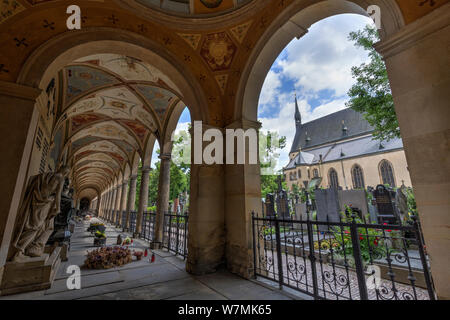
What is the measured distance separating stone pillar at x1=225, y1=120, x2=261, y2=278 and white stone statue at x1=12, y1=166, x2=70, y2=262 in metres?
3.38

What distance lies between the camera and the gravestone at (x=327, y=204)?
1006 cm

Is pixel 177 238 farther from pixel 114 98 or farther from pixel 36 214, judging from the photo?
pixel 114 98

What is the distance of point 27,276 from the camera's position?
3.33 m

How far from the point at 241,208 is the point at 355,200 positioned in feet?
26.7

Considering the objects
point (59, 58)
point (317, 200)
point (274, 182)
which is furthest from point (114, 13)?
point (274, 182)

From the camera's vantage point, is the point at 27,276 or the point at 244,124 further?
the point at 244,124

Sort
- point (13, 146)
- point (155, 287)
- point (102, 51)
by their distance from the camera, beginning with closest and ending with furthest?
point (13, 146), point (155, 287), point (102, 51)

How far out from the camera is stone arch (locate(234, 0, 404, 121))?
2533 millimetres

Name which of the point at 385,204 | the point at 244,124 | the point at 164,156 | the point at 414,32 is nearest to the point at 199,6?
the point at 244,124

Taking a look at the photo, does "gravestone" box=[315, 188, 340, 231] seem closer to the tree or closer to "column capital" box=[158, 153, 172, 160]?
the tree

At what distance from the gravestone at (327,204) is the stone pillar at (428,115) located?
867 cm
